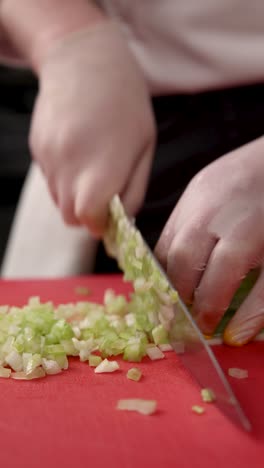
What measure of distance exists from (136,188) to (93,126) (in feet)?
0.37

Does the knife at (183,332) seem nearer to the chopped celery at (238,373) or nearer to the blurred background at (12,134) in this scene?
the chopped celery at (238,373)

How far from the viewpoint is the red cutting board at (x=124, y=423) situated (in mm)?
627

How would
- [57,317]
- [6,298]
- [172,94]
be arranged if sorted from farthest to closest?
[172,94]
[6,298]
[57,317]

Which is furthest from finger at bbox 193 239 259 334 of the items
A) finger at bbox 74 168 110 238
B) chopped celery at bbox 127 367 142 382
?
finger at bbox 74 168 110 238

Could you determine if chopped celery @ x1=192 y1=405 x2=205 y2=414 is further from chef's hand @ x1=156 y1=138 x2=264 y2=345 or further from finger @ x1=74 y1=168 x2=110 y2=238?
finger @ x1=74 y1=168 x2=110 y2=238

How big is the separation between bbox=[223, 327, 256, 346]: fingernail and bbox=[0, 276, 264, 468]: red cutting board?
0.02 metres

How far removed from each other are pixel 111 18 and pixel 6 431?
872mm

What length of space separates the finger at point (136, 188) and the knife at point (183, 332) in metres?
0.11

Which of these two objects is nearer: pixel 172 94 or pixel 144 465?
pixel 144 465

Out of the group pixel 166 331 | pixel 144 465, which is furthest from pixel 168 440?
pixel 166 331

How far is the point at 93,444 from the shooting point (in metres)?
0.65

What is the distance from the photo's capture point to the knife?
0.68m

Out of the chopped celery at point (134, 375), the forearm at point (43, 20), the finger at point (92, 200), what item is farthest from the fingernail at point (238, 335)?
the forearm at point (43, 20)

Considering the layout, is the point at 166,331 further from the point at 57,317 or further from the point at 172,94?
the point at 172,94
